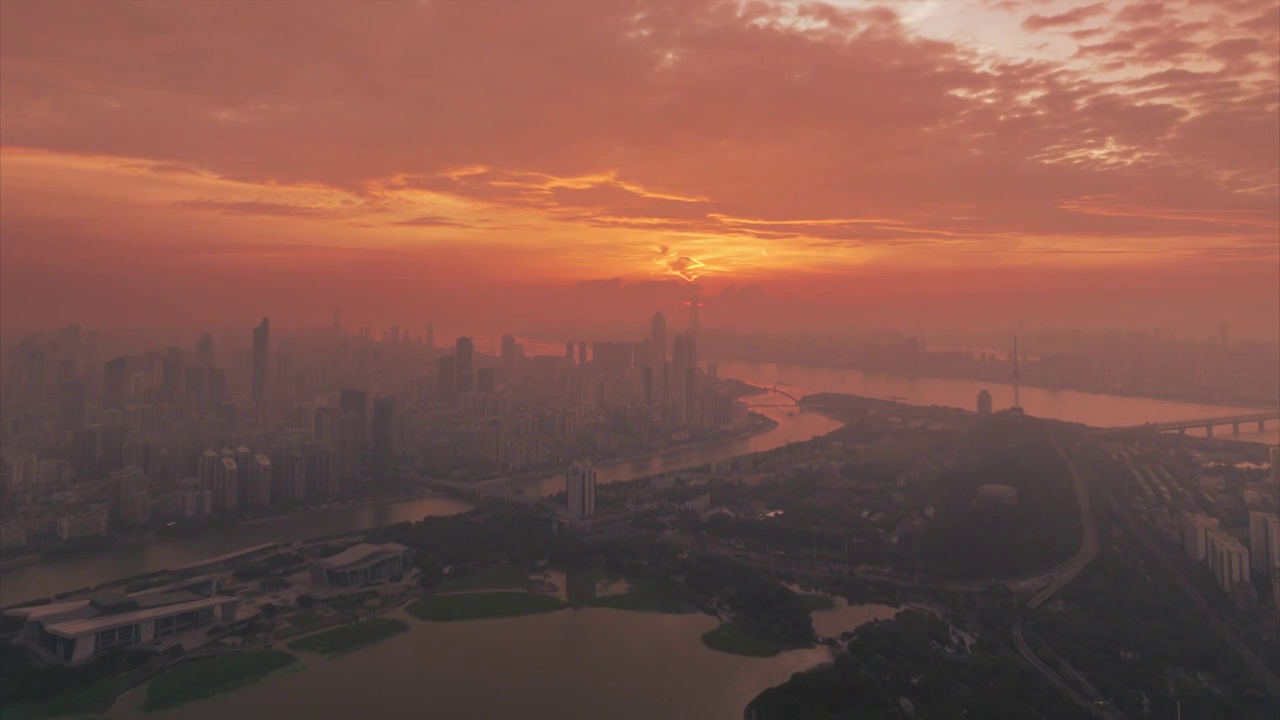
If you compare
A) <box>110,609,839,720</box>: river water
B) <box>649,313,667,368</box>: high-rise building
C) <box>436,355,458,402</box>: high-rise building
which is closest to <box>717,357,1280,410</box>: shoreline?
<box>649,313,667,368</box>: high-rise building

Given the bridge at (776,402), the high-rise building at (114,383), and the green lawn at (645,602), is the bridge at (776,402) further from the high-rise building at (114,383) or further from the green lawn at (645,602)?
the green lawn at (645,602)

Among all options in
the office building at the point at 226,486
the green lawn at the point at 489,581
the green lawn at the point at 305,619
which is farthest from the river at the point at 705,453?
the green lawn at the point at 489,581

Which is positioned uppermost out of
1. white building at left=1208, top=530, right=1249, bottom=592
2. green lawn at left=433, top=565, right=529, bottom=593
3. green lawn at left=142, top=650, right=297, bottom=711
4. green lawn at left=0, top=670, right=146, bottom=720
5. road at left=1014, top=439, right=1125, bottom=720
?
white building at left=1208, top=530, right=1249, bottom=592

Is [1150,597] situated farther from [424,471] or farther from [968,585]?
[424,471]

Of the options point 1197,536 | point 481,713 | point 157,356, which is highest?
point 157,356

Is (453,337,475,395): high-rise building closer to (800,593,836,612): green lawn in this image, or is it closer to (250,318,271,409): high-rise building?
(250,318,271,409): high-rise building

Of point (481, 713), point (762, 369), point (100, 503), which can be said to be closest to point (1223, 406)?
point (762, 369)

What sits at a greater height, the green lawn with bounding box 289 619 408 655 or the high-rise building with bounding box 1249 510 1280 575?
the high-rise building with bounding box 1249 510 1280 575

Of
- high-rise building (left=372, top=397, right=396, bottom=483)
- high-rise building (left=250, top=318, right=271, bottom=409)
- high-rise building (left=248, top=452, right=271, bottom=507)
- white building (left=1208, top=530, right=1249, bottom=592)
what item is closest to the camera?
white building (left=1208, top=530, right=1249, bottom=592)
